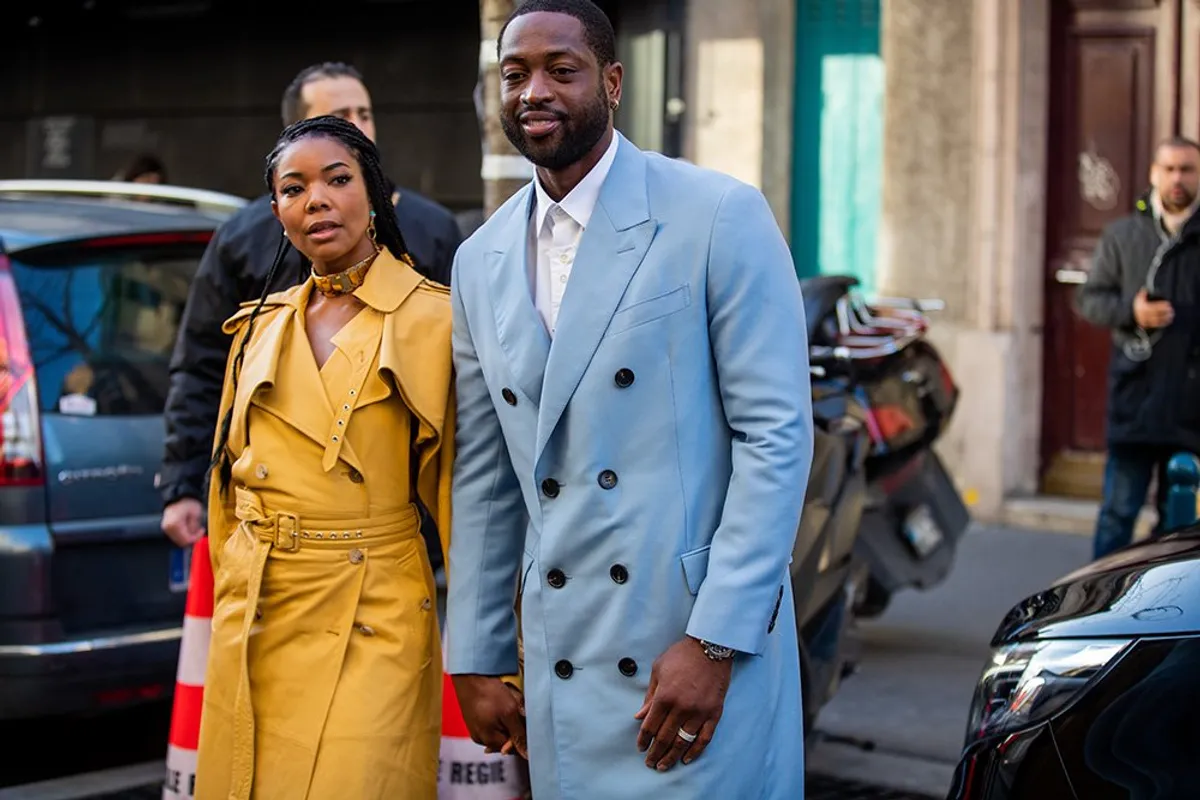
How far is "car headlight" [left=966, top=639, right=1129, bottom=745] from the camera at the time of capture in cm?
364

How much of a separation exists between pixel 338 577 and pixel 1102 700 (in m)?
1.42

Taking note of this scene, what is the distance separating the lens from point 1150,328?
7.71 meters

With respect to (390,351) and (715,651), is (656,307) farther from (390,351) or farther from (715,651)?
(390,351)

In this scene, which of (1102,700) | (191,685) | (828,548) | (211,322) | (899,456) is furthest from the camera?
(899,456)

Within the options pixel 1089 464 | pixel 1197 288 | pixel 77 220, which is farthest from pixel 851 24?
pixel 77 220

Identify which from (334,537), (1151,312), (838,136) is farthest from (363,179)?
(838,136)

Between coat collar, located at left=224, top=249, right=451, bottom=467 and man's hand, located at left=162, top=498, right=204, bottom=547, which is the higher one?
coat collar, located at left=224, top=249, right=451, bottom=467

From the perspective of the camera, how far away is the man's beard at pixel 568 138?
3.13 metres

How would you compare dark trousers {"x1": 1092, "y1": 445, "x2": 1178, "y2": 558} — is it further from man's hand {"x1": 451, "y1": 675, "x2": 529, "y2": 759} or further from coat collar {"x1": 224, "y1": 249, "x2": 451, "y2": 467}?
man's hand {"x1": 451, "y1": 675, "x2": 529, "y2": 759}

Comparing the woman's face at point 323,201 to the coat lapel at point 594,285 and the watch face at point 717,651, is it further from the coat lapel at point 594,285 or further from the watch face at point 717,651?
the watch face at point 717,651

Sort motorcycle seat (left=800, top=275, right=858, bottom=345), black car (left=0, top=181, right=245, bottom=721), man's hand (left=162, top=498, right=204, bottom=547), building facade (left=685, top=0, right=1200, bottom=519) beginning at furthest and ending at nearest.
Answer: building facade (left=685, top=0, right=1200, bottom=519) < motorcycle seat (left=800, top=275, right=858, bottom=345) < black car (left=0, top=181, right=245, bottom=721) < man's hand (left=162, top=498, right=204, bottom=547)

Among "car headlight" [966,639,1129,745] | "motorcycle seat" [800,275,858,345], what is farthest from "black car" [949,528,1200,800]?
"motorcycle seat" [800,275,858,345]

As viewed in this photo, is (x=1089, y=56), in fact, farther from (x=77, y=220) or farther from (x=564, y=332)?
(x=564, y=332)

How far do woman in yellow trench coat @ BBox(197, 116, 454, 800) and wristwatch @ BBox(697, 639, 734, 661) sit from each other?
2.72 feet
